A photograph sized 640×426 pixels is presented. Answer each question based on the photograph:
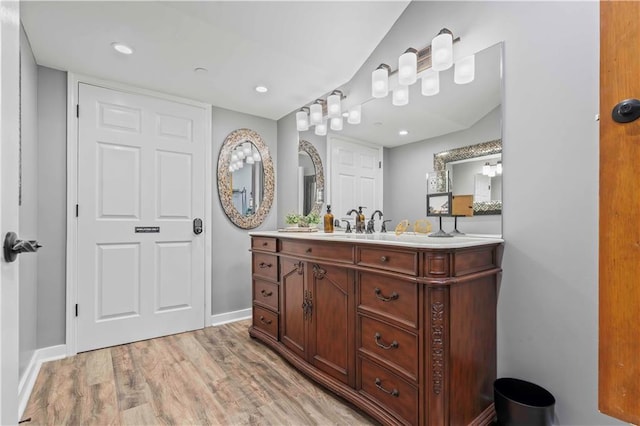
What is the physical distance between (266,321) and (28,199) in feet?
6.28

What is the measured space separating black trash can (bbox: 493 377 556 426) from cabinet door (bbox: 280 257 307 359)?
1.16 metres

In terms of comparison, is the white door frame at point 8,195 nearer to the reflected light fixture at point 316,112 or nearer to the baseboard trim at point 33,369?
the baseboard trim at point 33,369

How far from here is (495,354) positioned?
1.68 m

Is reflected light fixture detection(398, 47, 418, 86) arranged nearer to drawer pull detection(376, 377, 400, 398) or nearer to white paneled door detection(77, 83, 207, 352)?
drawer pull detection(376, 377, 400, 398)

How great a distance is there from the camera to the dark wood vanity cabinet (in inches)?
54.1

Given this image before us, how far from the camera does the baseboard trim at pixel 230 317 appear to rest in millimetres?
3189

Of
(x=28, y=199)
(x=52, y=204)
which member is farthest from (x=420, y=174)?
(x=52, y=204)

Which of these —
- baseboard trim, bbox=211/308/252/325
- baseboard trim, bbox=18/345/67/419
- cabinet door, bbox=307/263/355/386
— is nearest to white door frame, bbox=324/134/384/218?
cabinet door, bbox=307/263/355/386

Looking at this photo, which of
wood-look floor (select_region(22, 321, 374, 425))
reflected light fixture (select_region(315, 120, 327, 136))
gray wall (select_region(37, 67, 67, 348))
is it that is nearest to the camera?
wood-look floor (select_region(22, 321, 374, 425))

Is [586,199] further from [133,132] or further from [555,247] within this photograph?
[133,132]

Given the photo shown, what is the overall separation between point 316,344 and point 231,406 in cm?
60

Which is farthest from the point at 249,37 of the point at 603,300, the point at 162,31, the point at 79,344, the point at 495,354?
the point at 79,344

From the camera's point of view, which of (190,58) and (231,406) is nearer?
(231,406)

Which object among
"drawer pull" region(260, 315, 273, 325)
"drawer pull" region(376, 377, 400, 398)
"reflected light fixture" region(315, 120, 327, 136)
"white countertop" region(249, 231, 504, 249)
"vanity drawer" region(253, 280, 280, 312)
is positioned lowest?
"drawer pull" region(260, 315, 273, 325)
